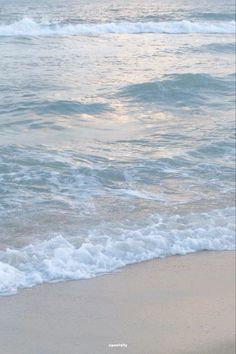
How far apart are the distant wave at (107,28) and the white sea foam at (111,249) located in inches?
578

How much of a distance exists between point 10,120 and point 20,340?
220 inches

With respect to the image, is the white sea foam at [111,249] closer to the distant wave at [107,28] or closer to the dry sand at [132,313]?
the dry sand at [132,313]

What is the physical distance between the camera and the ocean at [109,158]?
226 inches

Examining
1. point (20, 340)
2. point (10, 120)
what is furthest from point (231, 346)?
point (10, 120)

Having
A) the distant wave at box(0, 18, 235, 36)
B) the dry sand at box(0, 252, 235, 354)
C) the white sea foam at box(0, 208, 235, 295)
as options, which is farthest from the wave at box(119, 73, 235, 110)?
the distant wave at box(0, 18, 235, 36)

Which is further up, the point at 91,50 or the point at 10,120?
the point at 10,120

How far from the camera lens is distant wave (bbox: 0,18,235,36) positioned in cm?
2089

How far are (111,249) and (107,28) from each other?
17.4m

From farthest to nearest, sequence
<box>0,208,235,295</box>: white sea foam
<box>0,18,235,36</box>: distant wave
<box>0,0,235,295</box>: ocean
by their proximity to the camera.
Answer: <box>0,18,235,36</box>: distant wave → <box>0,0,235,295</box>: ocean → <box>0,208,235,295</box>: white sea foam

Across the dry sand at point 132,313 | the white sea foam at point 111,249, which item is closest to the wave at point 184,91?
the white sea foam at point 111,249

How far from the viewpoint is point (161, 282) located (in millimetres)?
5168

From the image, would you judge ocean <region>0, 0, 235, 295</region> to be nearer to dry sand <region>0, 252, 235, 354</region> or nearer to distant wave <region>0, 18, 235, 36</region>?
dry sand <region>0, 252, 235, 354</region>

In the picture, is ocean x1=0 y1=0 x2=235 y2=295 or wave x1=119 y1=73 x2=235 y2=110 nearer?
ocean x1=0 y1=0 x2=235 y2=295

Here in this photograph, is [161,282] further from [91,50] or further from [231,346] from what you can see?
[91,50]
